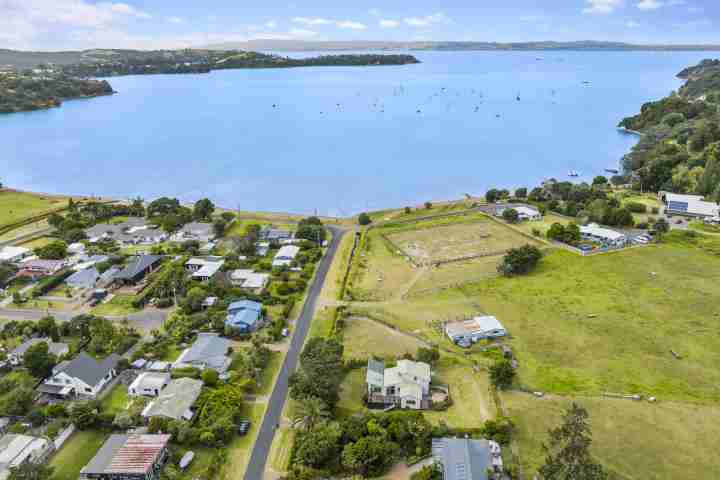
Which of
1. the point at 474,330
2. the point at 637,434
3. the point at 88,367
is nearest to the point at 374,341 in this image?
the point at 474,330

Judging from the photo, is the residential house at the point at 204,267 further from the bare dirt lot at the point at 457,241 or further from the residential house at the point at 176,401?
the bare dirt lot at the point at 457,241

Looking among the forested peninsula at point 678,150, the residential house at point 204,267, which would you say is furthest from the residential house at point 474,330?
the forested peninsula at point 678,150

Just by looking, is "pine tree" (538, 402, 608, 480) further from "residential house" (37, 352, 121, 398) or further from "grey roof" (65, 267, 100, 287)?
"grey roof" (65, 267, 100, 287)

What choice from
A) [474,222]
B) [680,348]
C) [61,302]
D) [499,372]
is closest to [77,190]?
[61,302]

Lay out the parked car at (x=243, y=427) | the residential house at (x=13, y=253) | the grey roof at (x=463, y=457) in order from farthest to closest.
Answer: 1. the residential house at (x=13, y=253)
2. the parked car at (x=243, y=427)
3. the grey roof at (x=463, y=457)

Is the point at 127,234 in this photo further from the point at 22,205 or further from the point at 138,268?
the point at 22,205

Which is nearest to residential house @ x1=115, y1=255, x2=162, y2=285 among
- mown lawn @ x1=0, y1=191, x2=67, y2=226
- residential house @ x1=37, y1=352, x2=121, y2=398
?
residential house @ x1=37, y1=352, x2=121, y2=398

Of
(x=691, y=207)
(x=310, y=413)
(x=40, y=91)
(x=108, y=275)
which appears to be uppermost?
(x=40, y=91)
